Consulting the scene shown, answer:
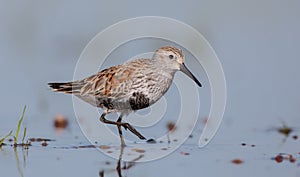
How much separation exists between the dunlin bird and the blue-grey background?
490 mm

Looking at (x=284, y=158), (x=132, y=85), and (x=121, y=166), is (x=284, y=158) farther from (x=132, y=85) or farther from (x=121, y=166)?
(x=132, y=85)

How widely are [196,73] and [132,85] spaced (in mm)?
2768

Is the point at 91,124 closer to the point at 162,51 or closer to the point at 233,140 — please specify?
the point at 162,51

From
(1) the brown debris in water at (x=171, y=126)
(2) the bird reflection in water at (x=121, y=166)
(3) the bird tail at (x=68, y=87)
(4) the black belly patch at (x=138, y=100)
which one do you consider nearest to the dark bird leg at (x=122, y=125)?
(4) the black belly patch at (x=138, y=100)

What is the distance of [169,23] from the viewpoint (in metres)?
14.3

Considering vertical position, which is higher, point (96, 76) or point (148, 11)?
point (148, 11)

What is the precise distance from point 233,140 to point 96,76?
1.91 m

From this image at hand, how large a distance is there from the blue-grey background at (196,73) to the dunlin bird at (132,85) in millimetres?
490

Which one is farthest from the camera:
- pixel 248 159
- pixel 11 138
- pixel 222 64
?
pixel 222 64

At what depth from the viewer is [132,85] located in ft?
31.5

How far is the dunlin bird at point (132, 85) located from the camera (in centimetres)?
957

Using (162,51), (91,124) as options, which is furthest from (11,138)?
(162,51)

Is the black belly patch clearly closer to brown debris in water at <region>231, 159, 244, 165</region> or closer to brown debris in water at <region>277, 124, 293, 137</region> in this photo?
brown debris in water at <region>277, 124, 293, 137</region>

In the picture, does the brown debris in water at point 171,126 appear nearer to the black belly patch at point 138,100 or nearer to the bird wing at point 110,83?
the black belly patch at point 138,100
